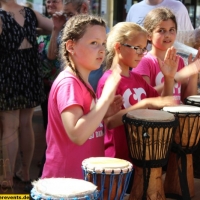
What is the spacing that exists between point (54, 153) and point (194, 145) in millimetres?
894

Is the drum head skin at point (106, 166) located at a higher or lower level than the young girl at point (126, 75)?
lower

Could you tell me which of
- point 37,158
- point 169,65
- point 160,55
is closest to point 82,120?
point 169,65

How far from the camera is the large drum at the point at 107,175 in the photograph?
2.06 m

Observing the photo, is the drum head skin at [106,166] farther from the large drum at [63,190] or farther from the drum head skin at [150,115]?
the drum head skin at [150,115]

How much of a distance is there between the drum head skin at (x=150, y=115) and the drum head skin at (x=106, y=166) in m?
0.36

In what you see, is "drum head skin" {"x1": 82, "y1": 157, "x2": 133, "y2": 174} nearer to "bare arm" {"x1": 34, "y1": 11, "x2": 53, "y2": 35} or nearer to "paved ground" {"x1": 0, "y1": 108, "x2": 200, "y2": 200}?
"paved ground" {"x1": 0, "y1": 108, "x2": 200, "y2": 200}

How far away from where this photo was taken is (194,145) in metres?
2.73

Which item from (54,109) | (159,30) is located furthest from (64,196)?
(159,30)

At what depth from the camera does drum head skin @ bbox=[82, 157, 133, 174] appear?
6.76 feet

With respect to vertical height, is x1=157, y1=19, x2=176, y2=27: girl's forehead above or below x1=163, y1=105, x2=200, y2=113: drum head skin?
above

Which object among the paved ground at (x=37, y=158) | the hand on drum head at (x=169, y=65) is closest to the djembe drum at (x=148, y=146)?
the hand on drum head at (x=169, y=65)

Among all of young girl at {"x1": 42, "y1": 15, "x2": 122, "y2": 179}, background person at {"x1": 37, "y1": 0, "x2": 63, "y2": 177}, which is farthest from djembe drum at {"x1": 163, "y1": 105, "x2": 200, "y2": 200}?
background person at {"x1": 37, "y1": 0, "x2": 63, "y2": 177}

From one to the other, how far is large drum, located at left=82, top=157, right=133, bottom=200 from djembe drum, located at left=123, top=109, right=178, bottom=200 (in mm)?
296

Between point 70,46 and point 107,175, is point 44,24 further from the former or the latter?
point 107,175
